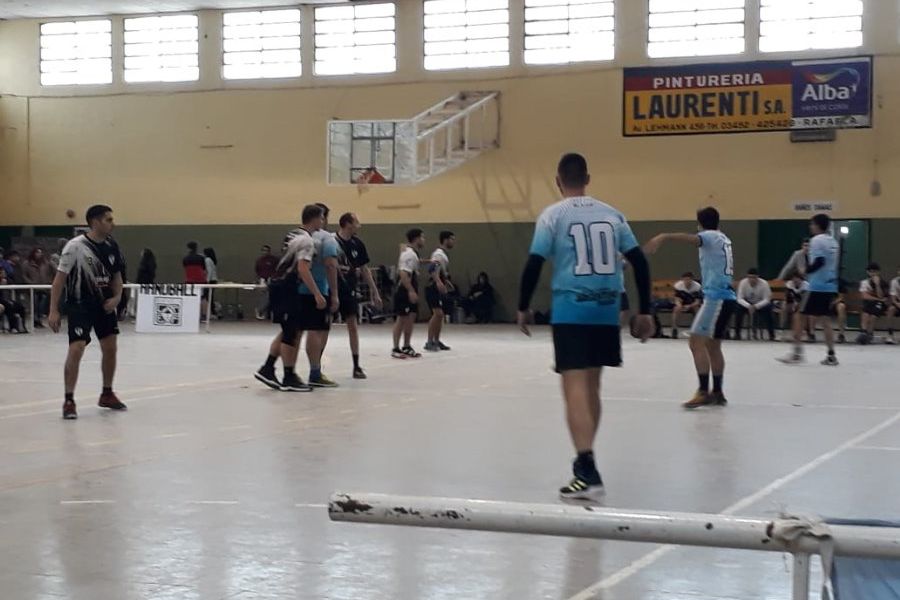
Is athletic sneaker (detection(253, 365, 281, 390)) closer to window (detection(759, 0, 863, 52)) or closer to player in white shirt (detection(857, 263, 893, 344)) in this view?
player in white shirt (detection(857, 263, 893, 344))

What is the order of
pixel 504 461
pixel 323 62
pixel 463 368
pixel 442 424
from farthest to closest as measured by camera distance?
1. pixel 323 62
2. pixel 463 368
3. pixel 442 424
4. pixel 504 461

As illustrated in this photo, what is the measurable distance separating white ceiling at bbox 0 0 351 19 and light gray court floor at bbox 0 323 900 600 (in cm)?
1864

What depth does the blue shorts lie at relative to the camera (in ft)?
39.2

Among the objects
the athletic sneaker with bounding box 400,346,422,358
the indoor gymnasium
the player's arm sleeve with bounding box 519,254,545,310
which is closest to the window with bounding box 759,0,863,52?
the indoor gymnasium

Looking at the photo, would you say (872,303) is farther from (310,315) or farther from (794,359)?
(310,315)

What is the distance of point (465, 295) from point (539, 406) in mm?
18929

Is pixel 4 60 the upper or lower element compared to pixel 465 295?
upper

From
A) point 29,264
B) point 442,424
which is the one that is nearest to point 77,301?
point 442,424

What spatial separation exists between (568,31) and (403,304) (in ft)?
47.0

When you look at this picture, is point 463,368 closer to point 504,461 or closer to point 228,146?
point 504,461

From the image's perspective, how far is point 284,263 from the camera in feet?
43.1

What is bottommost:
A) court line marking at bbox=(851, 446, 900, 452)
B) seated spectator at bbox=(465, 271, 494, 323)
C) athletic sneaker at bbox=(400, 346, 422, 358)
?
court line marking at bbox=(851, 446, 900, 452)

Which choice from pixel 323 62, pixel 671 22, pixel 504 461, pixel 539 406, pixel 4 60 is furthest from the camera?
pixel 4 60

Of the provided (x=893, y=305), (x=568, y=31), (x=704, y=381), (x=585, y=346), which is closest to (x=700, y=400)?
(x=704, y=381)
